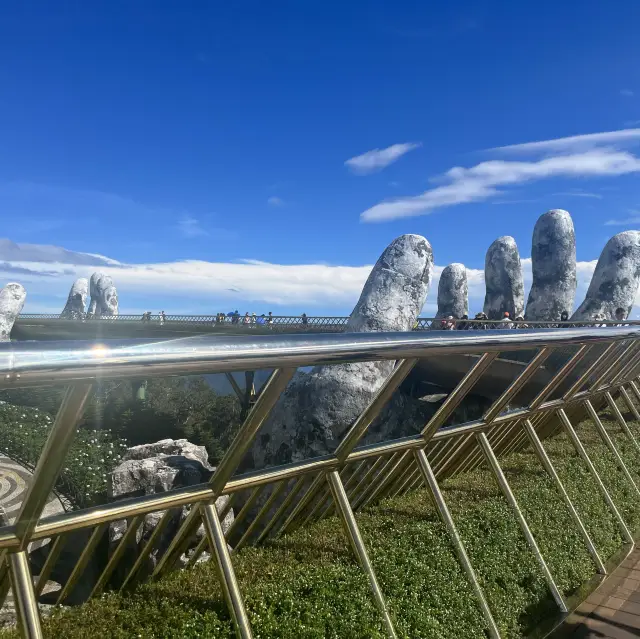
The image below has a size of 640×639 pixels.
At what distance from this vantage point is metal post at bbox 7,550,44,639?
2111 millimetres

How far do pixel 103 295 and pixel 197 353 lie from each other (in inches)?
2898

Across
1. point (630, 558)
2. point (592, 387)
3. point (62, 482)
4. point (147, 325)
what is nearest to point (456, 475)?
point (630, 558)

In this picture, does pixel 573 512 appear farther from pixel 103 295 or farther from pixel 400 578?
pixel 103 295

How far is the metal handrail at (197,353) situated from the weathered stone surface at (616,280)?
27707mm

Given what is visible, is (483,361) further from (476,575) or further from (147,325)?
(147,325)

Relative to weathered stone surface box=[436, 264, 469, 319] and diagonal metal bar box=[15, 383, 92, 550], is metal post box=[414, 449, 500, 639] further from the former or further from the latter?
weathered stone surface box=[436, 264, 469, 319]

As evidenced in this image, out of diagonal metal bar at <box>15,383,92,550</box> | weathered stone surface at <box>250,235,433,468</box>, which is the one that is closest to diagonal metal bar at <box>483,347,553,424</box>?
diagonal metal bar at <box>15,383,92,550</box>

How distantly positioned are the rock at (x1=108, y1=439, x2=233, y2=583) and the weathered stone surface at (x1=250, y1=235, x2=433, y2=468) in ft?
21.5

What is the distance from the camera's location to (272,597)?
3025mm

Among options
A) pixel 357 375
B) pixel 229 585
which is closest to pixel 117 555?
pixel 229 585

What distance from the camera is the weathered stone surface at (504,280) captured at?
113 ft

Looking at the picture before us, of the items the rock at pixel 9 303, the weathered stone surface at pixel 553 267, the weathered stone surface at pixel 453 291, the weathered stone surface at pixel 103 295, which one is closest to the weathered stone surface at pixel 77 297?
the weathered stone surface at pixel 103 295

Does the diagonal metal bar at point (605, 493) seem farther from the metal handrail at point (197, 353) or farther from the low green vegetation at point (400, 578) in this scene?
the metal handrail at point (197, 353)

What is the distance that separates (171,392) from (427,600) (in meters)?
1.87
